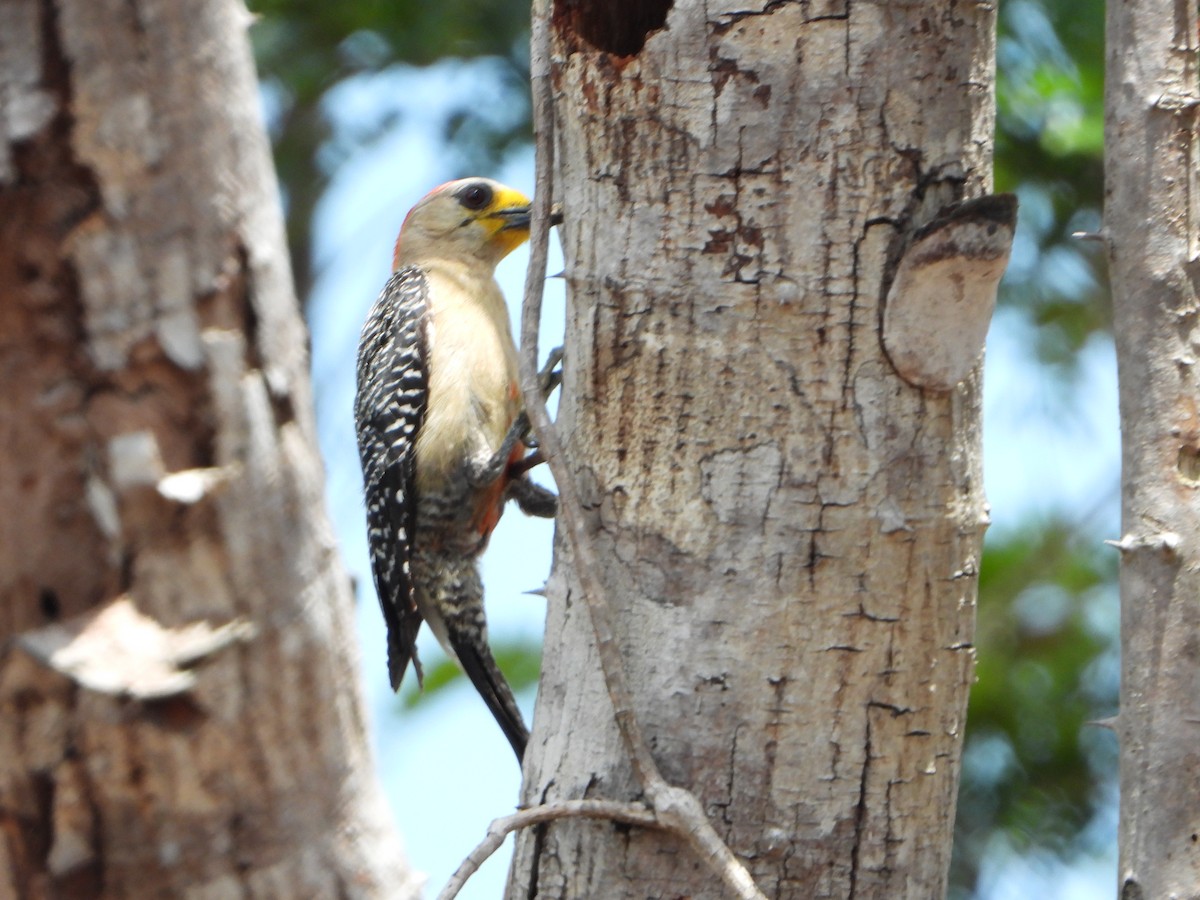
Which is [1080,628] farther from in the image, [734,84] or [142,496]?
[142,496]

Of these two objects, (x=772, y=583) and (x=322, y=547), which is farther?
(x=772, y=583)

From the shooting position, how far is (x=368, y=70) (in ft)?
17.3

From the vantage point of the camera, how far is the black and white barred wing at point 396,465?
3627 mm

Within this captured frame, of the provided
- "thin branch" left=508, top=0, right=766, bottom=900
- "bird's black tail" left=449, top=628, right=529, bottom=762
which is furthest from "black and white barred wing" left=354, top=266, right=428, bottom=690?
"thin branch" left=508, top=0, right=766, bottom=900

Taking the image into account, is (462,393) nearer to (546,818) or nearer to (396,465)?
(396,465)

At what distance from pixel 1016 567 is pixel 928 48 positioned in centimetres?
322

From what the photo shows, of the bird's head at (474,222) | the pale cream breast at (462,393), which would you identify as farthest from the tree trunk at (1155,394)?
the bird's head at (474,222)

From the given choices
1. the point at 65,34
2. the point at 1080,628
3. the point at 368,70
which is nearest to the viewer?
the point at 65,34

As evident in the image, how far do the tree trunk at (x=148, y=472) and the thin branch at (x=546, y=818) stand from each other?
68 cm

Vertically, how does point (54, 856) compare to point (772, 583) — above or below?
below

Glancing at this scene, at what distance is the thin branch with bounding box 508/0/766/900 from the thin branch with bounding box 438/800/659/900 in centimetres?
1

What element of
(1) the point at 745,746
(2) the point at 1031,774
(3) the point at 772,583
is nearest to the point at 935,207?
(3) the point at 772,583

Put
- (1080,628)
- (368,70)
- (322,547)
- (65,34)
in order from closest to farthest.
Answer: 1. (65,34)
2. (322,547)
3. (1080,628)
4. (368,70)

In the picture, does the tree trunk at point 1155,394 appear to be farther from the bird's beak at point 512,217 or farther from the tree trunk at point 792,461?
the bird's beak at point 512,217
